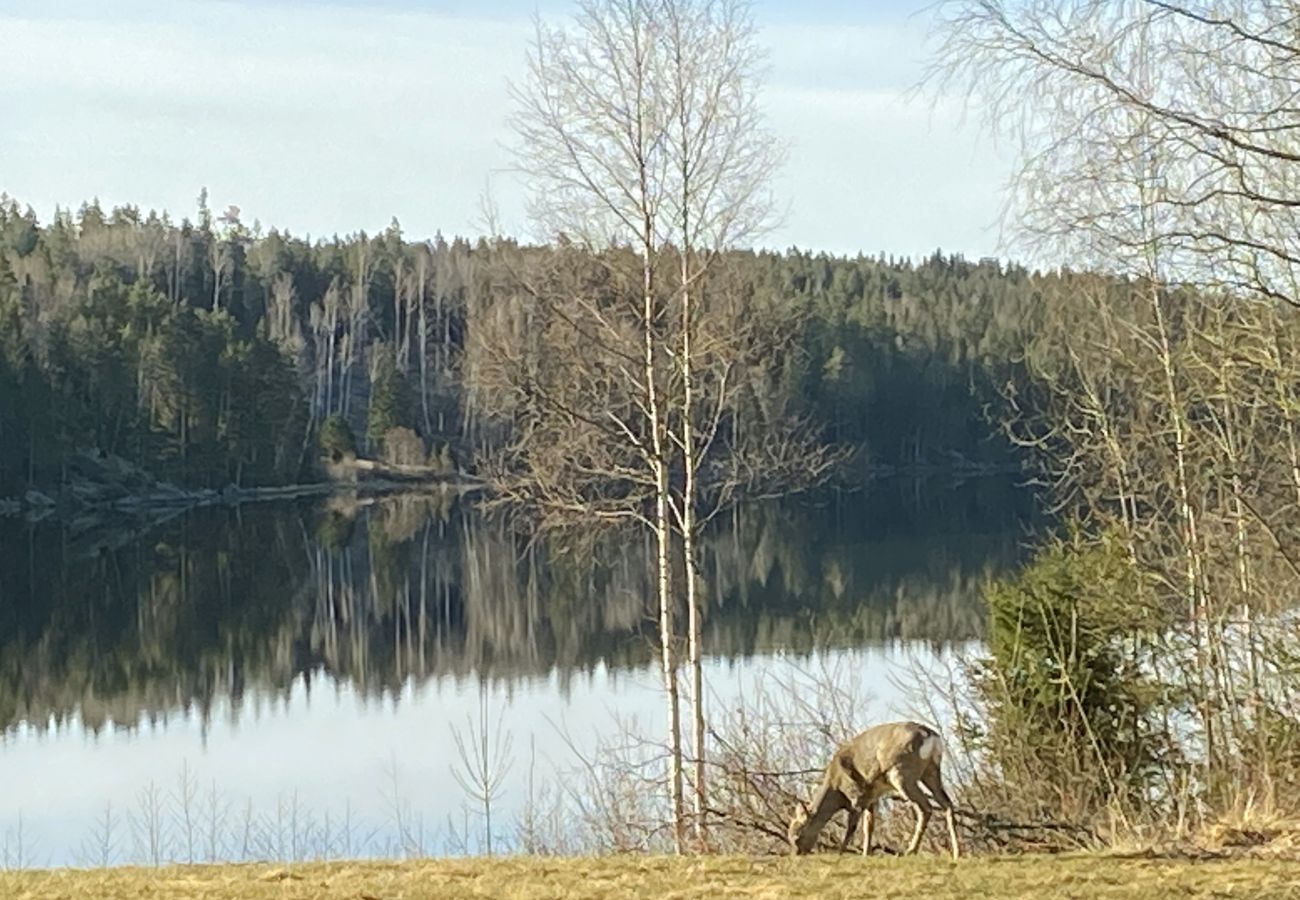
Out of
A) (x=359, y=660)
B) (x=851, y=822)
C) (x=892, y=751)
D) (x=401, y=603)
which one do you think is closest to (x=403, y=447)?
(x=401, y=603)

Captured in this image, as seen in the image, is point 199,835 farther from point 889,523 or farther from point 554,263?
point 889,523

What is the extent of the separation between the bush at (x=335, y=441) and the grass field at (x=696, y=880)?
2908 inches

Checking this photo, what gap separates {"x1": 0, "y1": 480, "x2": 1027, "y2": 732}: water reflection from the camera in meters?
27.7

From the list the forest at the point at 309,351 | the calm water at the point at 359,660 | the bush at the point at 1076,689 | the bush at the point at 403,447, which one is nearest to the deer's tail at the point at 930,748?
the bush at the point at 1076,689

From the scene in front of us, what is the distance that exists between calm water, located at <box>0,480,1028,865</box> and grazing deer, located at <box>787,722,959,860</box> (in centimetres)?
592

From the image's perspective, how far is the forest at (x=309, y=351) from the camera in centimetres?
6988

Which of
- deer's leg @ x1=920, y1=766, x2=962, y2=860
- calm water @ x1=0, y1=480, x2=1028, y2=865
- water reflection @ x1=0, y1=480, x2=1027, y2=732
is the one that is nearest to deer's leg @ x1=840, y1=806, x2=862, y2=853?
deer's leg @ x1=920, y1=766, x2=962, y2=860

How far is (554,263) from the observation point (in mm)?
14688

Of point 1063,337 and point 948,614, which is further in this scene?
point 948,614

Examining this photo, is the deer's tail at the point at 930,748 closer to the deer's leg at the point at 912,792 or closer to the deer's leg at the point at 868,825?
the deer's leg at the point at 912,792

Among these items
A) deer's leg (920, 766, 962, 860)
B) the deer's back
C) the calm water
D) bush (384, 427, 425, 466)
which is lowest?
the calm water

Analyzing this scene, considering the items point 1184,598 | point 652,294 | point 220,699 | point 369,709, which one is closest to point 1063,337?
point 1184,598

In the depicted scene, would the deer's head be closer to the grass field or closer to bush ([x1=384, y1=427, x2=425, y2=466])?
the grass field

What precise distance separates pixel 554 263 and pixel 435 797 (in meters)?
7.38
